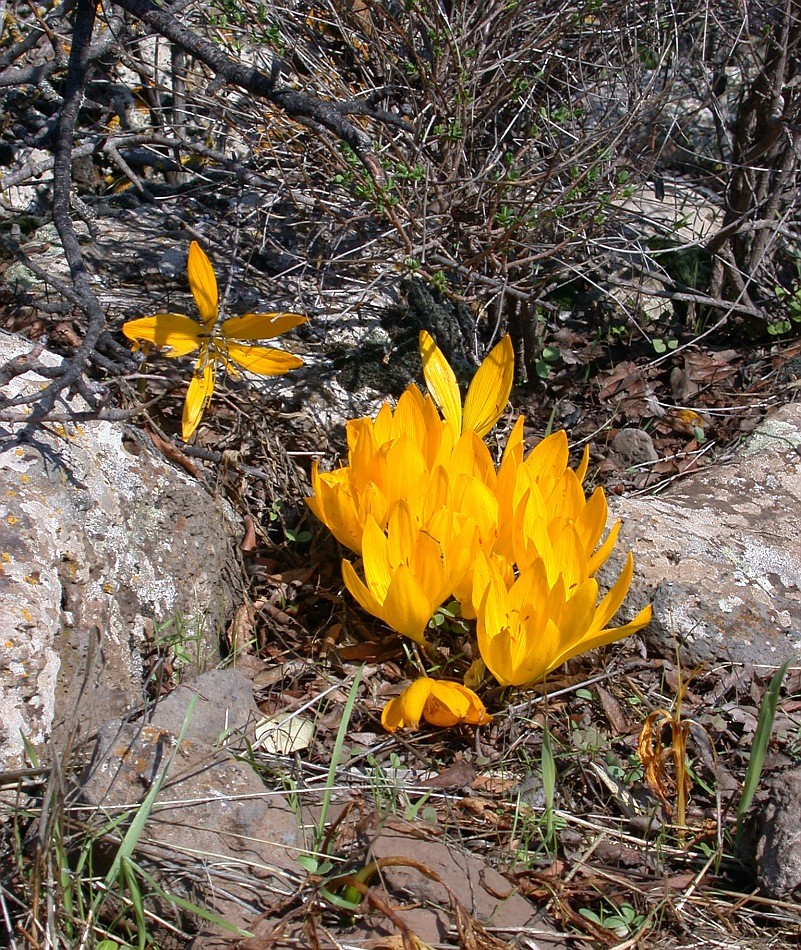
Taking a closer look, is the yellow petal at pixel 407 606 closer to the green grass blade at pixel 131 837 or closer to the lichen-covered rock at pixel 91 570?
the lichen-covered rock at pixel 91 570

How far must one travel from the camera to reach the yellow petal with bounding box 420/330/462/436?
8.45 feet

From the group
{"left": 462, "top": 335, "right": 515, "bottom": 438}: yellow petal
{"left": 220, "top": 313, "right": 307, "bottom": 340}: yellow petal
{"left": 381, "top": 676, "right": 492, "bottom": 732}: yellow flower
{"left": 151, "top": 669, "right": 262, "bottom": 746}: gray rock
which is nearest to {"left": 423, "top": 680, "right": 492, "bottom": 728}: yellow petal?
{"left": 381, "top": 676, "right": 492, "bottom": 732}: yellow flower

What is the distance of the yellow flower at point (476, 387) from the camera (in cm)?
258

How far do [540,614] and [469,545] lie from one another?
0.24m

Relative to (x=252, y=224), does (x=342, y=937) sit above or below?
below

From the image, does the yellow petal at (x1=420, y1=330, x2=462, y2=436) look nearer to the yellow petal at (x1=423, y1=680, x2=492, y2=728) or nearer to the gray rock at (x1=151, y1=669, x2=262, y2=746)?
the yellow petal at (x1=423, y1=680, x2=492, y2=728)

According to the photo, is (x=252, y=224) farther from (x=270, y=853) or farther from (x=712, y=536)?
(x=270, y=853)

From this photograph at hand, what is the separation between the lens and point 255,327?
88.2 inches

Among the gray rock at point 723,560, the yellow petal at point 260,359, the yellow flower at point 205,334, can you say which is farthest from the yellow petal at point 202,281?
the gray rock at point 723,560

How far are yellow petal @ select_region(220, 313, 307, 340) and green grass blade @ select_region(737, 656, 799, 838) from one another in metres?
1.30

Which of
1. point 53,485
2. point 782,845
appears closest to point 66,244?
point 53,485

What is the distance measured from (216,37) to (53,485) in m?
1.88

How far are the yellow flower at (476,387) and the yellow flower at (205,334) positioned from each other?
17.0 inches

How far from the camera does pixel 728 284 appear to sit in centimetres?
377
